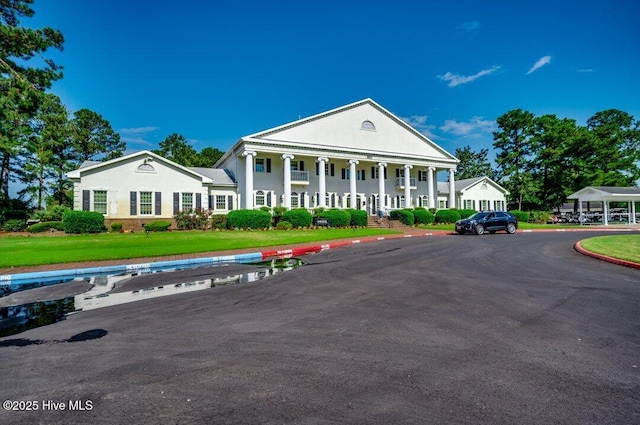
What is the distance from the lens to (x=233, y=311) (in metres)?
5.70

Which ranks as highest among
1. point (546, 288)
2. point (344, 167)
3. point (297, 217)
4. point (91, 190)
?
point (344, 167)

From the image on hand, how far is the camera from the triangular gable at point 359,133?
111 feet

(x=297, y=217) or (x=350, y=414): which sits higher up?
(x=297, y=217)

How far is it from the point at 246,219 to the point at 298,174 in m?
10.1

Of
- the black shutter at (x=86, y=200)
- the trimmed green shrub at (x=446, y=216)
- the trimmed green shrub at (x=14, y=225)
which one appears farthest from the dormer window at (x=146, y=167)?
the trimmed green shrub at (x=446, y=216)

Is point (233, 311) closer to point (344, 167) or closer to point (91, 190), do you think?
point (91, 190)

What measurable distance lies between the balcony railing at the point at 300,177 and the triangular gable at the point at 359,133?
10.5 feet

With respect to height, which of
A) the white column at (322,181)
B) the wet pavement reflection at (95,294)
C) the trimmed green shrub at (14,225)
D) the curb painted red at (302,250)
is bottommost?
the wet pavement reflection at (95,294)

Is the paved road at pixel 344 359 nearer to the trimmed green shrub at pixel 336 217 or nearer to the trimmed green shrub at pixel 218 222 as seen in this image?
the trimmed green shrub at pixel 218 222

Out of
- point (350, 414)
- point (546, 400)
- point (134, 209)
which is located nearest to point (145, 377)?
point (350, 414)

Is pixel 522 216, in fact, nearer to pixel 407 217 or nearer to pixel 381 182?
pixel 407 217

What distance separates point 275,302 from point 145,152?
26994 mm

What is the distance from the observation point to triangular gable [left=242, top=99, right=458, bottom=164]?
33.9 m

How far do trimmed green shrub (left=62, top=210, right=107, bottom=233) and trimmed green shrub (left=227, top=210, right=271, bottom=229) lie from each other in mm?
9483
